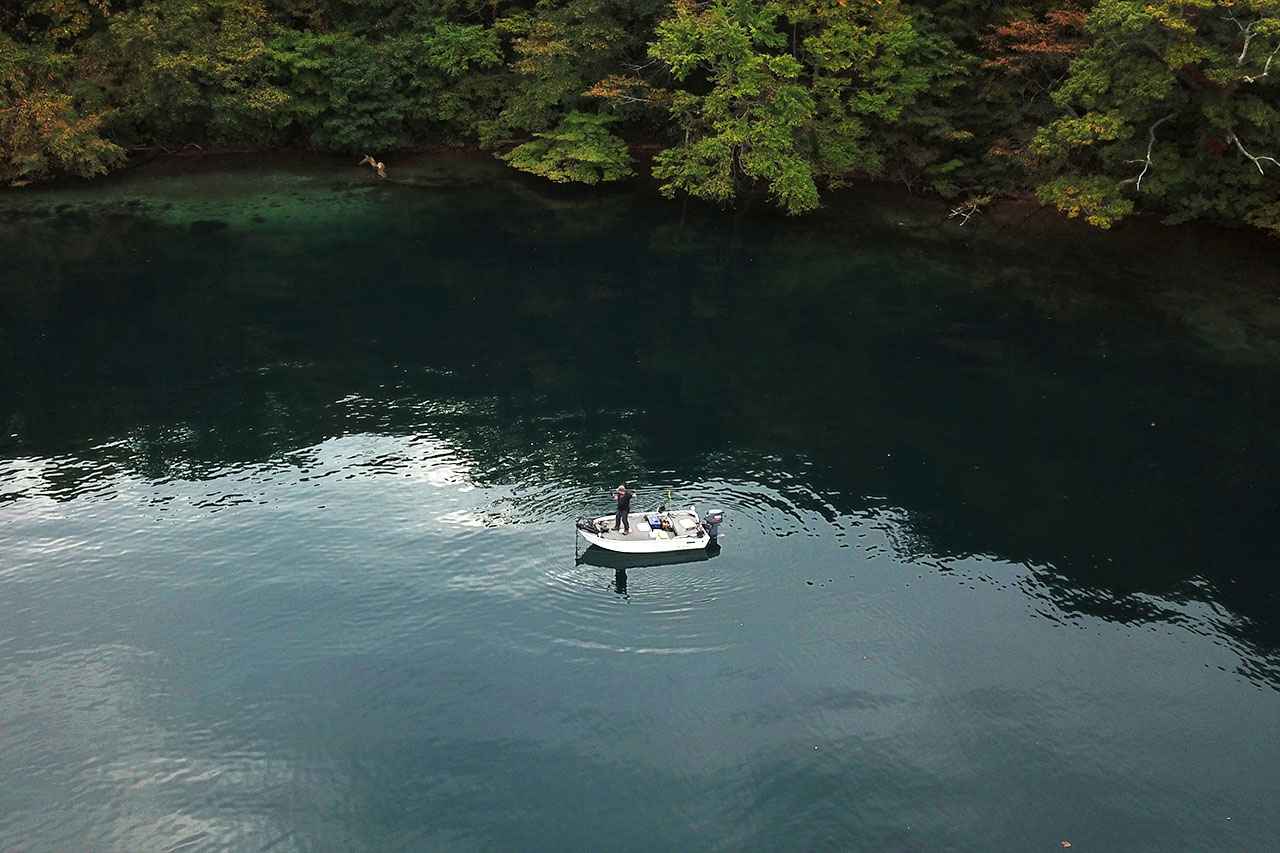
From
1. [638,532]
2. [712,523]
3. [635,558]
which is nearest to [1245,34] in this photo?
[712,523]

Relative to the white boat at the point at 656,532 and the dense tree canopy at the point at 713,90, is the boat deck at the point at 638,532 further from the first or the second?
the dense tree canopy at the point at 713,90

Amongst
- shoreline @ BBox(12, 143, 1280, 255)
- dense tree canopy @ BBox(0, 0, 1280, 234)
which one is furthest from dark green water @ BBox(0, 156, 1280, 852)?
dense tree canopy @ BBox(0, 0, 1280, 234)

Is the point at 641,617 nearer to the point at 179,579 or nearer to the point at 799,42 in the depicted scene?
the point at 179,579

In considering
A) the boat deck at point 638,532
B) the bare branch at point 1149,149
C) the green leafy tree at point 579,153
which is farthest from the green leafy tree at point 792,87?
the boat deck at point 638,532

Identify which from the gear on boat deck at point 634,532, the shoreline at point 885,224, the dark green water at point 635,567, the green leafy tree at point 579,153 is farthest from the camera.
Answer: the green leafy tree at point 579,153

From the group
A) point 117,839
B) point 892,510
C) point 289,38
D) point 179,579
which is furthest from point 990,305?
point 289,38

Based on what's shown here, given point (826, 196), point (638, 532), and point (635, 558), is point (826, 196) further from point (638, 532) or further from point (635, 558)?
point (635, 558)

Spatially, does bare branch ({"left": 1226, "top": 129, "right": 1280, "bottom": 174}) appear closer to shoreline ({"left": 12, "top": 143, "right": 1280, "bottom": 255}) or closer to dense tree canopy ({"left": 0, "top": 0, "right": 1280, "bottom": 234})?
dense tree canopy ({"left": 0, "top": 0, "right": 1280, "bottom": 234})
